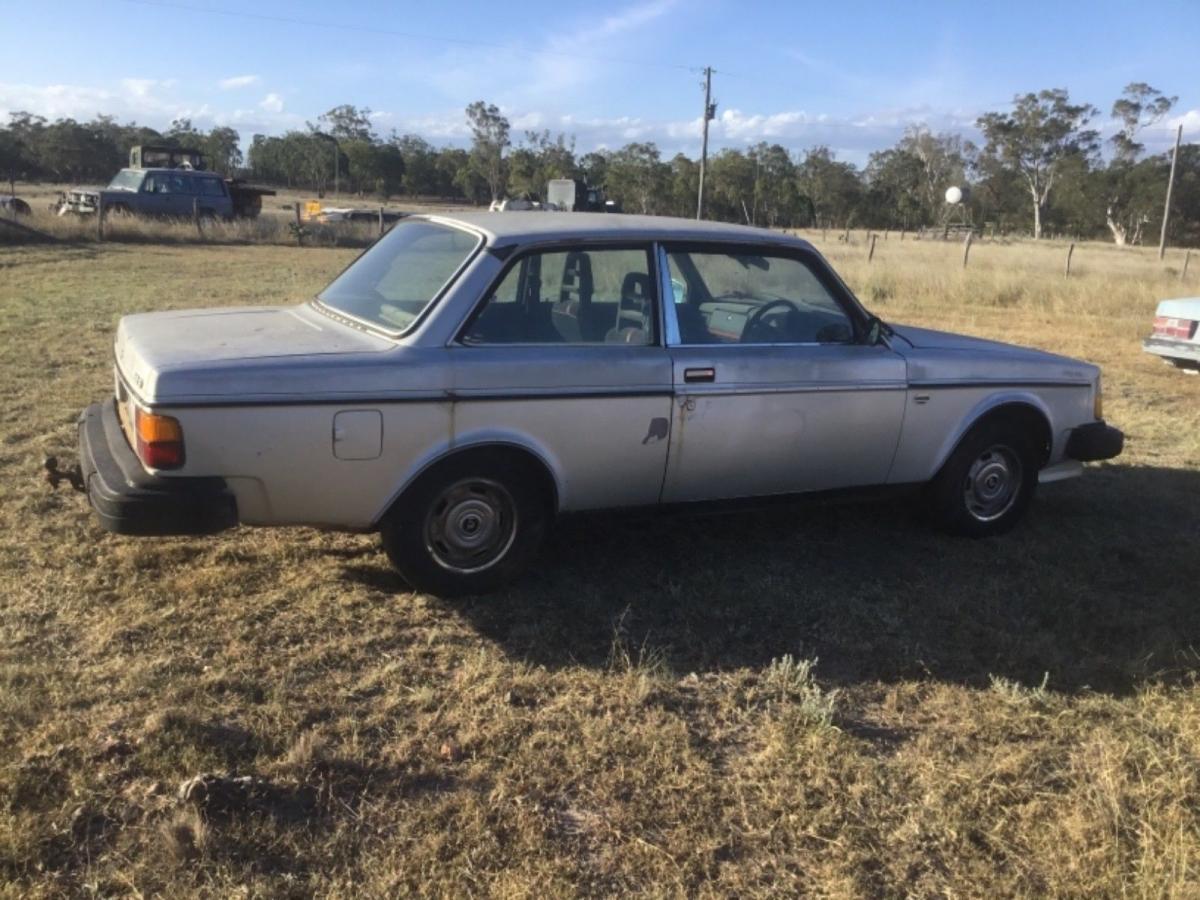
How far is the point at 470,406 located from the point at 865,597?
1.93 m

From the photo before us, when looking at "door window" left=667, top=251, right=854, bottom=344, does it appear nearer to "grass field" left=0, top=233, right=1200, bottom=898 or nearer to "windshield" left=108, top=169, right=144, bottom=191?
"grass field" left=0, top=233, right=1200, bottom=898

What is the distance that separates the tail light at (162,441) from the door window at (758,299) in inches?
82.5

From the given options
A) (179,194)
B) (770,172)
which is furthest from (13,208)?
(770,172)

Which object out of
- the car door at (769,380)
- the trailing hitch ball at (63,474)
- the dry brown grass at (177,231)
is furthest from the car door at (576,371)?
the dry brown grass at (177,231)

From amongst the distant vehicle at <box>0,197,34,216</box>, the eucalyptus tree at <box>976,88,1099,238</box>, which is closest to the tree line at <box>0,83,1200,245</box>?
the eucalyptus tree at <box>976,88,1099,238</box>

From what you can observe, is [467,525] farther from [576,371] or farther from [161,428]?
[161,428]

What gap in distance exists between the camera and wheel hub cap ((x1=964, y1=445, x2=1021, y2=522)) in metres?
4.93

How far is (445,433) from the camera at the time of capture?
141 inches

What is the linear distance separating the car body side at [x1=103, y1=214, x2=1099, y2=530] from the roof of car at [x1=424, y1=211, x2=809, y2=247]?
4 centimetres

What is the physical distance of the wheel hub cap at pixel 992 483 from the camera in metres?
4.93

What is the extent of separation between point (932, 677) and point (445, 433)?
1.99 m

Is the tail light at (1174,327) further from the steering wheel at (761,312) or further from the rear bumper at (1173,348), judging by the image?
the steering wheel at (761,312)

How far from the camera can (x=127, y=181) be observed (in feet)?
84.4

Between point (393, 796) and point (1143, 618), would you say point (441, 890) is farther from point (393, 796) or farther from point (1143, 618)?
point (1143, 618)
